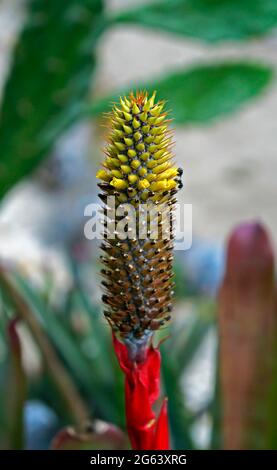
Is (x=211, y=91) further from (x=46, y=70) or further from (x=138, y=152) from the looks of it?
(x=138, y=152)

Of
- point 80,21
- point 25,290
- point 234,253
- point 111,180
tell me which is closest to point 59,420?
point 25,290

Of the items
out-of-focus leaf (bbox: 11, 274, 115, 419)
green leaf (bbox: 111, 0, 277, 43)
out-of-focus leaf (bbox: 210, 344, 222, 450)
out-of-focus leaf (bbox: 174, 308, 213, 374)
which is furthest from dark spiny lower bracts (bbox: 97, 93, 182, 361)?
out-of-focus leaf (bbox: 174, 308, 213, 374)

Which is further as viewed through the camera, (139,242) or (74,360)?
(74,360)

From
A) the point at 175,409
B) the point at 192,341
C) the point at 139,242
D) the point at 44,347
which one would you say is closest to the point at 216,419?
the point at 175,409

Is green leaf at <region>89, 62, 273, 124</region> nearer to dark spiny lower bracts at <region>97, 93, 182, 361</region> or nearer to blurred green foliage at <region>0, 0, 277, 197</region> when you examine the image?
blurred green foliage at <region>0, 0, 277, 197</region>

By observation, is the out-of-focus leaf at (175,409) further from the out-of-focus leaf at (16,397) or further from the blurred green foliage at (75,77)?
the blurred green foliage at (75,77)

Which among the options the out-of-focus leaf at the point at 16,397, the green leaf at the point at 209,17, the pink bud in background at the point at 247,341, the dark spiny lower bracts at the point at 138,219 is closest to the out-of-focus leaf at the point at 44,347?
the out-of-focus leaf at the point at 16,397
